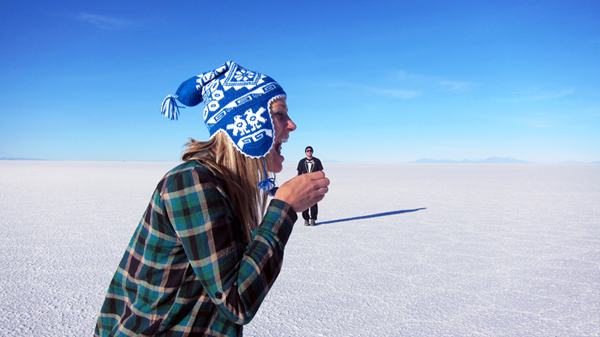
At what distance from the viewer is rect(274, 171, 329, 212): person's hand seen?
1.10 m

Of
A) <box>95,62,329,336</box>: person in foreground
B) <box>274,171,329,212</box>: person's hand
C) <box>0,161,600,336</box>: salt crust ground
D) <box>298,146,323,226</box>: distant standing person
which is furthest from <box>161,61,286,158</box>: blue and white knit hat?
<box>298,146,323,226</box>: distant standing person

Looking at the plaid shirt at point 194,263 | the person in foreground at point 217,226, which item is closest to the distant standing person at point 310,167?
the person in foreground at point 217,226

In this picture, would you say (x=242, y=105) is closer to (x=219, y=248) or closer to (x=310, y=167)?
(x=219, y=248)

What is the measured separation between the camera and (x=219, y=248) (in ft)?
3.16

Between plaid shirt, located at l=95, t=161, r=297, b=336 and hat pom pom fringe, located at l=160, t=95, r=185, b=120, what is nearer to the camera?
plaid shirt, located at l=95, t=161, r=297, b=336

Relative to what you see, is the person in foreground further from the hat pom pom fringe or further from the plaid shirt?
the hat pom pom fringe

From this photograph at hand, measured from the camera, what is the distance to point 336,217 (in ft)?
28.4

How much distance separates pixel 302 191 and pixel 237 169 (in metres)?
0.23

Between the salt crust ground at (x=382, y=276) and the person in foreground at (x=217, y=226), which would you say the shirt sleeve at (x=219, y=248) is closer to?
the person in foreground at (x=217, y=226)

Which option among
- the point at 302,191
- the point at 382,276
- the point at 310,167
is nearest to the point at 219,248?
the point at 302,191

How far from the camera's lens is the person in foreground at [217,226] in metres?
0.97

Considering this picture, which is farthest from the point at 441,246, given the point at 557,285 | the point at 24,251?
the point at 24,251

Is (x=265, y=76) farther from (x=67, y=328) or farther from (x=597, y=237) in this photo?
(x=597, y=237)

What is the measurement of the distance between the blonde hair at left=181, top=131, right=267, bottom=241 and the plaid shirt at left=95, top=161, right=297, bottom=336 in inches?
3.9
